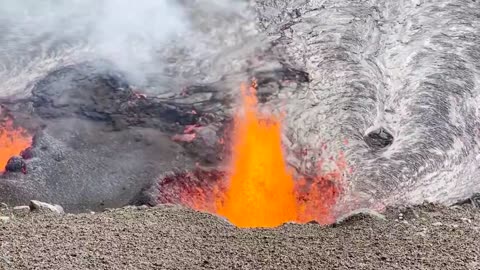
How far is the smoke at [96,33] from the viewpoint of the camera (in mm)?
13539

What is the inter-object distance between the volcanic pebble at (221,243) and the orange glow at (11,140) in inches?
124

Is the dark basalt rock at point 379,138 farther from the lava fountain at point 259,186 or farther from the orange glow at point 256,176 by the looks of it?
the orange glow at point 256,176

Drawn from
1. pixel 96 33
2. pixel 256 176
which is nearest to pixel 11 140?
pixel 96 33

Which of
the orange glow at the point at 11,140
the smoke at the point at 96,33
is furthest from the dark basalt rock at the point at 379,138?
the orange glow at the point at 11,140

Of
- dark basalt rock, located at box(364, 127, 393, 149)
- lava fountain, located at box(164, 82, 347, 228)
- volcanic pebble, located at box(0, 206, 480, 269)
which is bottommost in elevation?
volcanic pebble, located at box(0, 206, 480, 269)

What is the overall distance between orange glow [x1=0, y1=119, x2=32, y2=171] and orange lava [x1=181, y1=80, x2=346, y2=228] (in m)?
3.11

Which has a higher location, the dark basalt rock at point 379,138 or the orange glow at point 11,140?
the dark basalt rock at point 379,138

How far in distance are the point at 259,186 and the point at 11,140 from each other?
15.1 ft

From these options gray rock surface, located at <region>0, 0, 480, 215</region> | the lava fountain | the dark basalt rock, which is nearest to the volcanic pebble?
gray rock surface, located at <region>0, 0, 480, 215</region>

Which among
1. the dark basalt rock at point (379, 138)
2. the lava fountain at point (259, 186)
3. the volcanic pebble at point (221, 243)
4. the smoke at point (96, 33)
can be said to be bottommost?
the volcanic pebble at point (221, 243)

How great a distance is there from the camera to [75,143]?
11945 mm

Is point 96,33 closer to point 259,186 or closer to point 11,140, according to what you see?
point 11,140

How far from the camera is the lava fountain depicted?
37.8 ft

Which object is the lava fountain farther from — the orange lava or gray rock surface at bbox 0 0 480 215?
gray rock surface at bbox 0 0 480 215
